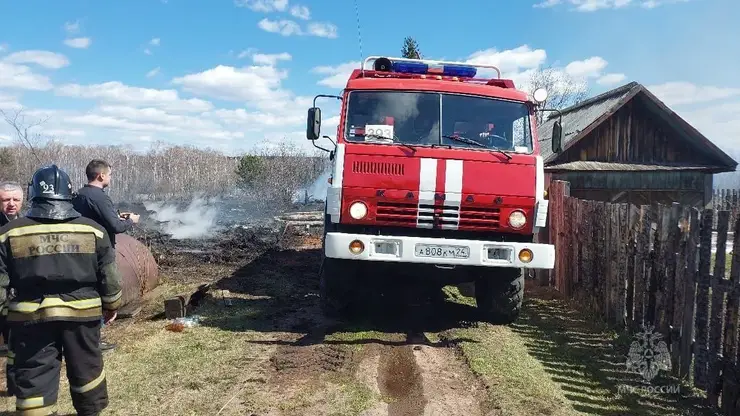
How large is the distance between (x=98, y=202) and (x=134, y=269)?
3062mm

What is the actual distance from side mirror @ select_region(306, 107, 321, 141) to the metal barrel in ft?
9.89

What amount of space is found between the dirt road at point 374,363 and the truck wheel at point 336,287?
226 mm

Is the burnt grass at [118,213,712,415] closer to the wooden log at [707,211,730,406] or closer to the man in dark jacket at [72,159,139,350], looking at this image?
the wooden log at [707,211,730,406]

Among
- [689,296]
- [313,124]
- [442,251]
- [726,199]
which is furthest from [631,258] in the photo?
[726,199]

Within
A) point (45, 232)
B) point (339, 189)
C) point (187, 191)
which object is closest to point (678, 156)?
point (339, 189)

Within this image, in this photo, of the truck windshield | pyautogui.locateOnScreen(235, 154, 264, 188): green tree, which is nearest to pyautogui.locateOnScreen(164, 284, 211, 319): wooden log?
the truck windshield

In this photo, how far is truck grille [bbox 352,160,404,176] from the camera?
559 cm

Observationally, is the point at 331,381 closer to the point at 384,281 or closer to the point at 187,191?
the point at 384,281

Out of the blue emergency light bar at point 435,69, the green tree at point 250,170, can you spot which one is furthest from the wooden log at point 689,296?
the green tree at point 250,170

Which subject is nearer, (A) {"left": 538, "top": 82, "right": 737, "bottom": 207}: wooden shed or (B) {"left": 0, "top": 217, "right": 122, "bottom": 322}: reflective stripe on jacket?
(B) {"left": 0, "top": 217, "right": 122, "bottom": 322}: reflective stripe on jacket

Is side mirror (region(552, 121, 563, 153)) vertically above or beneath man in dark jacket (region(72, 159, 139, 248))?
above

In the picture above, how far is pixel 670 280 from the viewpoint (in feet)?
16.7

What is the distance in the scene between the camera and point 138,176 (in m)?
45.9

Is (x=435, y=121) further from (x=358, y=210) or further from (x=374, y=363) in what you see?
(x=374, y=363)
